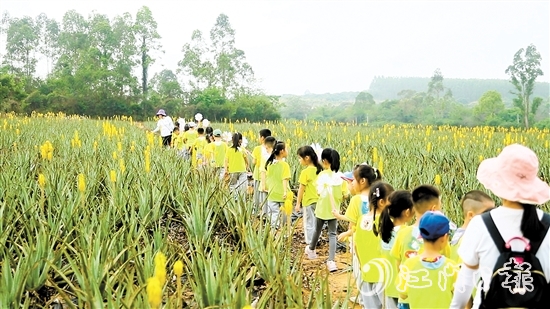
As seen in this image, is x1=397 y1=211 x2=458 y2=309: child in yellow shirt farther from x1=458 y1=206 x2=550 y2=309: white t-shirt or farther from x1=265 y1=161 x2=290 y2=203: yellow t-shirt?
x1=265 y1=161 x2=290 y2=203: yellow t-shirt

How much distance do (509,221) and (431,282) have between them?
2.07 feet

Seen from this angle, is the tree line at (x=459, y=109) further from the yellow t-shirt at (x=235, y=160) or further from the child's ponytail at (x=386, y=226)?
the child's ponytail at (x=386, y=226)

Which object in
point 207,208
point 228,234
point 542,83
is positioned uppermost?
point 542,83

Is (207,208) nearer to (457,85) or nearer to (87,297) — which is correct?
(87,297)

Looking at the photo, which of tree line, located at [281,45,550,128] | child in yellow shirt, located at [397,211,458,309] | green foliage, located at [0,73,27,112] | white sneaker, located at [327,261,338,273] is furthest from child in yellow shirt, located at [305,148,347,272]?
tree line, located at [281,45,550,128]

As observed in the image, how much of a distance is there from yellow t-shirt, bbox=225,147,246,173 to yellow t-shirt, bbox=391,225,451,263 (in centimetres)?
534

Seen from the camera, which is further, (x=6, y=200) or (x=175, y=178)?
(x=175, y=178)

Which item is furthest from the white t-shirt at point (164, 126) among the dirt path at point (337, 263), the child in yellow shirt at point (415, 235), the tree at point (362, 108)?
the tree at point (362, 108)

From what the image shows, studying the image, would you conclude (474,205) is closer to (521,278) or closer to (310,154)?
(521,278)

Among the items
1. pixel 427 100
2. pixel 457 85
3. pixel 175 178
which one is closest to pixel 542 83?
pixel 457 85

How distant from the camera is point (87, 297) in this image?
236cm

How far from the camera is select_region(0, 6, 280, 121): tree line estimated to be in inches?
1506

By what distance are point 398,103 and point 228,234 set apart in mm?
90318

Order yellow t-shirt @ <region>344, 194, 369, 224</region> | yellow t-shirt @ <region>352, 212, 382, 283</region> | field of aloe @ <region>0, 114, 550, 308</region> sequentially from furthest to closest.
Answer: yellow t-shirt @ <region>344, 194, 369, 224</region>
yellow t-shirt @ <region>352, 212, 382, 283</region>
field of aloe @ <region>0, 114, 550, 308</region>
